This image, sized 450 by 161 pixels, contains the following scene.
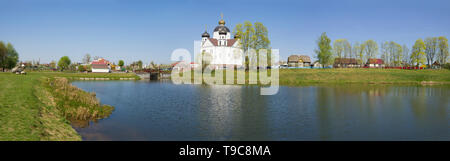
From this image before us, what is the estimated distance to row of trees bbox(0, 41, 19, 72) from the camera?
3322 inches

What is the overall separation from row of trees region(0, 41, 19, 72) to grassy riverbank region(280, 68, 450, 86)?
8211 centimetres

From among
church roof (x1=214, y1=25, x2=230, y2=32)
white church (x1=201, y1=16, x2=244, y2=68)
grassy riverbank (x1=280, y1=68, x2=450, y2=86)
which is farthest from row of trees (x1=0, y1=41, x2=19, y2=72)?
grassy riverbank (x1=280, y1=68, x2=450, y2=86)

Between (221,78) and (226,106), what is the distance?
4402cm

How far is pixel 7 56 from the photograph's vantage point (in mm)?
86938

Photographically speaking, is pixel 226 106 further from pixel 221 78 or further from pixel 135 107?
pixel 221 78

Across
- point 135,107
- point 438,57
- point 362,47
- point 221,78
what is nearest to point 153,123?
point 135,107

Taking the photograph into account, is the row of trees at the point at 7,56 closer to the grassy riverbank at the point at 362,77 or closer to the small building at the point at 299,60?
the grassy riverbank at the point at 362,77

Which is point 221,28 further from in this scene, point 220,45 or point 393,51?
point 393,51

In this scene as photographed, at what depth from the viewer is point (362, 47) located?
101 meters

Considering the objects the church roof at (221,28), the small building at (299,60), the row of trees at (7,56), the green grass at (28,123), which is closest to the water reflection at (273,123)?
the green grass at (28,123)

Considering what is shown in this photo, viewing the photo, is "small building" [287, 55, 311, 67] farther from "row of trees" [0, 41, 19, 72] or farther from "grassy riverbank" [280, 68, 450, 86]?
"row of trees" [0, 41, 19, 72]

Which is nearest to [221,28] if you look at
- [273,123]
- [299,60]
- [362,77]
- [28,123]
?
[299,60]

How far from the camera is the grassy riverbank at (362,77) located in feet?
201

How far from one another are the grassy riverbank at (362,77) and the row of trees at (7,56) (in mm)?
82115
